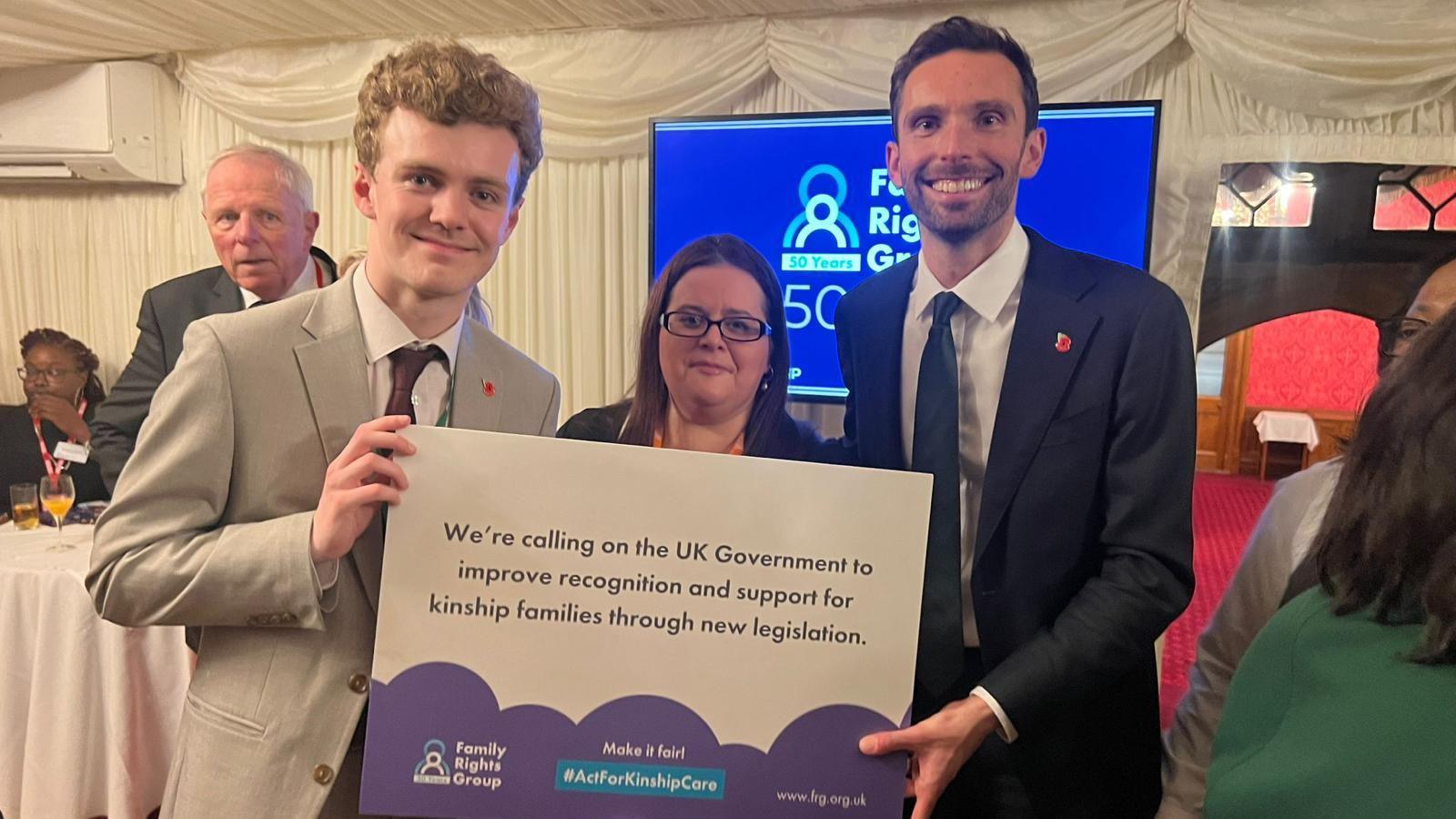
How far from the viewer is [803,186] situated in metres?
2.85

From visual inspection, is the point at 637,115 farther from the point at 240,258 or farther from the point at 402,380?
the point at 402,380

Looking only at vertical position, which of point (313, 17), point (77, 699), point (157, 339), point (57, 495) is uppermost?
point (313, 17)

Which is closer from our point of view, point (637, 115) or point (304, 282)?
point (304, 282)

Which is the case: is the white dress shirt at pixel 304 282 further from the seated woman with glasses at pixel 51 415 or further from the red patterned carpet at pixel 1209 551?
the red patterned carpet at pixel 1209 551

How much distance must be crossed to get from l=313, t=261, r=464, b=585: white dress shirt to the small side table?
6461 mm

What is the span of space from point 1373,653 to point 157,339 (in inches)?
141

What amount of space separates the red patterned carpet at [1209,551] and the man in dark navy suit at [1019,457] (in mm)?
1569

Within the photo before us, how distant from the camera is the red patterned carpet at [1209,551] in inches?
143

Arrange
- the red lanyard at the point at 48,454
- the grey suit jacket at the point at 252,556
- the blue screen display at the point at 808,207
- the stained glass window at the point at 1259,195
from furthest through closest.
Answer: the red lanyard at the point at 48,454
the stained glass window at the point at 1259,195
the blue screen display at the point at 808,207
the grey suit jacket at the point at 252,556

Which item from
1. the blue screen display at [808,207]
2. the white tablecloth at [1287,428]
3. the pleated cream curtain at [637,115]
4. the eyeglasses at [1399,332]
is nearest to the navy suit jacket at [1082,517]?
the eyeglasses at [1399,332]

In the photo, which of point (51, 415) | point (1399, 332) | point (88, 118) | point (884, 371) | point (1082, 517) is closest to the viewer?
point (1082, 517)

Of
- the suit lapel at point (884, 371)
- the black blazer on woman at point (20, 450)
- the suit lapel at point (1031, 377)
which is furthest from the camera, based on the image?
the black blazer on woman at point (20, 450)

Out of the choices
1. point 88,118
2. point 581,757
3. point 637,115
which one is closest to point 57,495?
point 88,118

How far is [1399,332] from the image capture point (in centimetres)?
183
